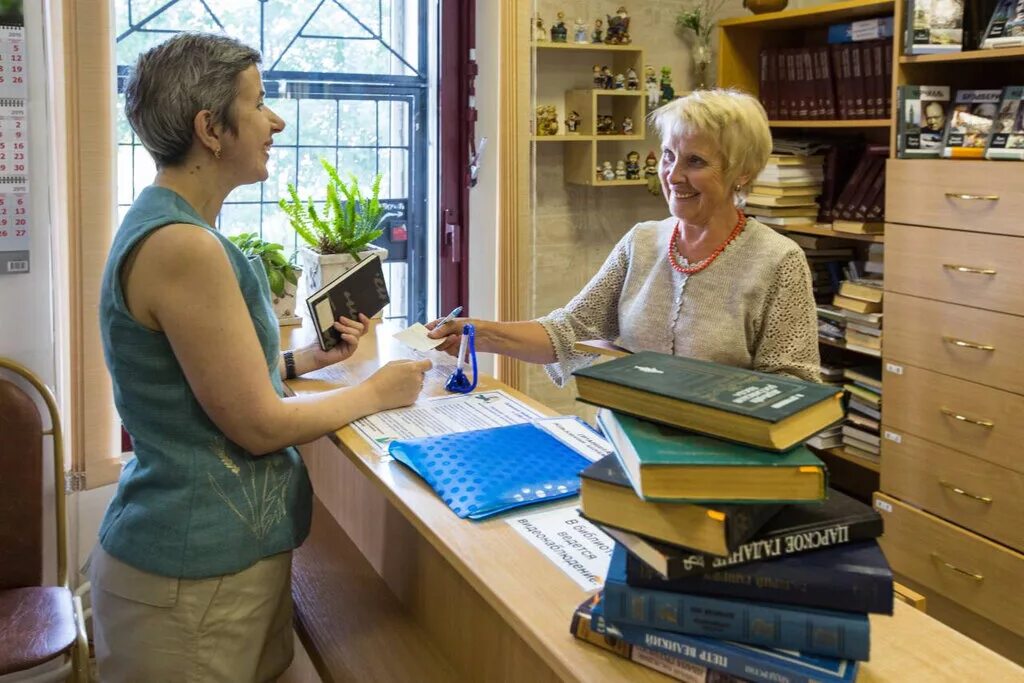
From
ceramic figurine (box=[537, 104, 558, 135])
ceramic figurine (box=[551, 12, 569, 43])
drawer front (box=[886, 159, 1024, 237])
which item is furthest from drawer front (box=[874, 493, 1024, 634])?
ceramic figurine (box=[551, 12, 569, 43])

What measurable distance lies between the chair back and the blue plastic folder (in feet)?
3.87

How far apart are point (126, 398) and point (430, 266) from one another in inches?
84.8

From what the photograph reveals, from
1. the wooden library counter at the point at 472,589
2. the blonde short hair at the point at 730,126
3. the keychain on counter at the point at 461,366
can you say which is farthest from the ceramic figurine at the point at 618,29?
the keychain on counter at the point at 461,366

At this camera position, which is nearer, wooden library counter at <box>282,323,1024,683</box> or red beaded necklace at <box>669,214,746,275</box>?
wooden library counter at <box>282,323,1024,683</box>

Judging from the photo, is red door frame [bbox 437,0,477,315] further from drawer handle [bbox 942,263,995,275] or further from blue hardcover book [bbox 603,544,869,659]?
blue hardcover book [bbox 603,544,869,659]

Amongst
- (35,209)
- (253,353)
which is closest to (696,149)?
(253,353)

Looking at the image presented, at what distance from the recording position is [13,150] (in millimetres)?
2438

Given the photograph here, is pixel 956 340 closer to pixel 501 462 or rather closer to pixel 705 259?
pixel 705 259

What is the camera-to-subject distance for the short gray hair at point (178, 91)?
4.99 feet

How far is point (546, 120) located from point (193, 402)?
7.57 ft

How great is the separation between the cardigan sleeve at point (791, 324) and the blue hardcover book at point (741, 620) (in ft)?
3.19

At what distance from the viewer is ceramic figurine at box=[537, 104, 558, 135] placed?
3564 mm

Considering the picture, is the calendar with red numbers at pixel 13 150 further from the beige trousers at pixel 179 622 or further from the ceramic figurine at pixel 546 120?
the ceramic figurine at pixel 546 120

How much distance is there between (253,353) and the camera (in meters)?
1.49
